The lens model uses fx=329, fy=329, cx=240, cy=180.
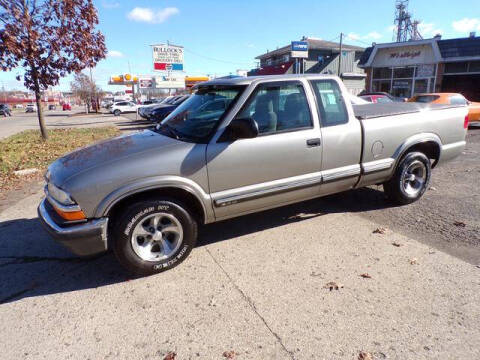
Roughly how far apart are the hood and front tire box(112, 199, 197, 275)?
0.54 meters

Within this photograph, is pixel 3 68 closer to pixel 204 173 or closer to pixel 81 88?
pixel 204 173

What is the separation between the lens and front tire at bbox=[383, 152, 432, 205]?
469cm

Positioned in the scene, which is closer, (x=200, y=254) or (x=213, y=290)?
(x=213, y=290)

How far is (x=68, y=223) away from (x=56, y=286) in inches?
29.4

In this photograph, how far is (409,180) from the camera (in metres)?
4.91

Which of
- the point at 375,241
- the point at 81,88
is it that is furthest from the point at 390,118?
the point at 81,88

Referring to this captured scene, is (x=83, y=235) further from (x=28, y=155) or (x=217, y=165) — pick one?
(x=28, y=155)

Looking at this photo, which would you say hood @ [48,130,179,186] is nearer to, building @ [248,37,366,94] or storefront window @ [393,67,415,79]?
storefront window @ [393,67,415,79]

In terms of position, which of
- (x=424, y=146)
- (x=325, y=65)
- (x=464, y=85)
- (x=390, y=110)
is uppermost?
(x=325, y=65)

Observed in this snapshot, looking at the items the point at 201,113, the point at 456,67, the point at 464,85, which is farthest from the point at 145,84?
the point at 201,113

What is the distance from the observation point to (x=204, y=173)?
11.0 ft

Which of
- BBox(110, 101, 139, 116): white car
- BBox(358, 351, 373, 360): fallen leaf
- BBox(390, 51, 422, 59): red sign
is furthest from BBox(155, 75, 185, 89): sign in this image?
BBox(358, 351, 373, 360): fallen leaf

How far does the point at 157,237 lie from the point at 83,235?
69cm

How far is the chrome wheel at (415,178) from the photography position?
15.9 feet
